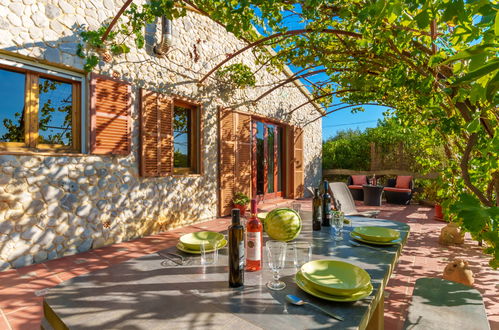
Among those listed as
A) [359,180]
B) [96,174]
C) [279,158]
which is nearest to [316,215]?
[96,174]

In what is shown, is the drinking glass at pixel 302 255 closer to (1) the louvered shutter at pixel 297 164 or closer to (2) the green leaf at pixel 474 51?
(2) the green leaf at pixel 474 51

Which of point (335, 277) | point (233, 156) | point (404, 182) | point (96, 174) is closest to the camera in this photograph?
point (335, 277)

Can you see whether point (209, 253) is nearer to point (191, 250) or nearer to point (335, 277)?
point (191, 250)

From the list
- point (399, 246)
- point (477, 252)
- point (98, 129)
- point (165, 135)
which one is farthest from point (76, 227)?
point (477, 252)

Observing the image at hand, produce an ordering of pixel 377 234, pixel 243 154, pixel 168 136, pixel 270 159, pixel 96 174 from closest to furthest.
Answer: pixel 377 234, pixel 96 174, pixel 168 136, pixel 243 154, pixel 270 159

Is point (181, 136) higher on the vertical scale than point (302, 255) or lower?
higher

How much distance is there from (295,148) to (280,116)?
1.17m

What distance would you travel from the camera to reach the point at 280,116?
25.8 ft

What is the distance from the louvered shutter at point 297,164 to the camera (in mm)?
8336

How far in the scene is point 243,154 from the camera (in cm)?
622

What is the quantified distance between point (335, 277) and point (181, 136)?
174 inches

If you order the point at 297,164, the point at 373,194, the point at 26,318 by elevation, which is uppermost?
the point at 297,164

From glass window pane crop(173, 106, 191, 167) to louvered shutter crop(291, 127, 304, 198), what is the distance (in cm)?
403

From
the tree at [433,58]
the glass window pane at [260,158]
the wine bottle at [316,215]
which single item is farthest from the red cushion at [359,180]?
the wine bottle at [316,215]
